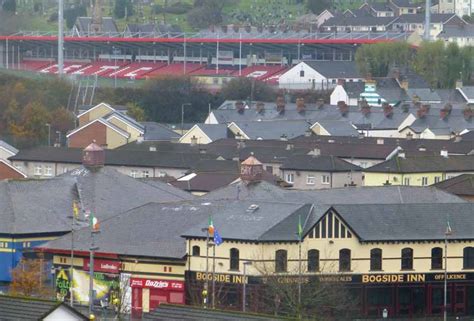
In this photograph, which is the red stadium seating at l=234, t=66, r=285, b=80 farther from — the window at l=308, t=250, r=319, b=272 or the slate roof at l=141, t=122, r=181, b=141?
the window at l=308, t=250, r=319, b=272

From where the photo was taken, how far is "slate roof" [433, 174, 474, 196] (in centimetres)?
6012

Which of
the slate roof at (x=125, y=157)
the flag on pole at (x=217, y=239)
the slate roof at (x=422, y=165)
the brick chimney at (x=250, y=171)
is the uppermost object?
the flag on pole at (x=217, y=239)

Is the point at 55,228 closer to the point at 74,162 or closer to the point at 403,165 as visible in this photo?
the point at 403,165

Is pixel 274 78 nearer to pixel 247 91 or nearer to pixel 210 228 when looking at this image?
pixel 247 91

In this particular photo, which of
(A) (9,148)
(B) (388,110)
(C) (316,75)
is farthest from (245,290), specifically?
(C) (316,75)

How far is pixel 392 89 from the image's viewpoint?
111125 mm

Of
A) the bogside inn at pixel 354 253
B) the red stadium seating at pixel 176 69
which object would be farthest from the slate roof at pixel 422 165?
the red stadium seating at pixel 176 69

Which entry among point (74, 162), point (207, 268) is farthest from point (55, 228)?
point (74, 162)

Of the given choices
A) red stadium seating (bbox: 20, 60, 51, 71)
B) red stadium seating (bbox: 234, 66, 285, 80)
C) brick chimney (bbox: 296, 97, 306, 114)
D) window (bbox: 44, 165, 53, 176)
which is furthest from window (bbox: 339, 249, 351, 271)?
red stadium seating (bbox: 20, 60, 51, 71)

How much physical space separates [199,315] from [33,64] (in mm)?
115724

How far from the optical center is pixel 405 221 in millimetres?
47906

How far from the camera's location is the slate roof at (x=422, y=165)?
70.6m

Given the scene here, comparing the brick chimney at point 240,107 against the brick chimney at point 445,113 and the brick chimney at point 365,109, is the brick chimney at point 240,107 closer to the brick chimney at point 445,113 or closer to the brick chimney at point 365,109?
the brick chimney at point 365,109

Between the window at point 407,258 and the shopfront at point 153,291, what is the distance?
203 inches
